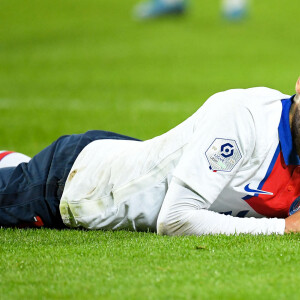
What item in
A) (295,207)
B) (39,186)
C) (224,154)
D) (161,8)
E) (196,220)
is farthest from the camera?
(161,8)

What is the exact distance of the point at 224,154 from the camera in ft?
12.9

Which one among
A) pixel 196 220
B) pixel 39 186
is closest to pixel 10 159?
pixel 39 186

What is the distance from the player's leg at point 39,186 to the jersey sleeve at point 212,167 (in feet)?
2.67

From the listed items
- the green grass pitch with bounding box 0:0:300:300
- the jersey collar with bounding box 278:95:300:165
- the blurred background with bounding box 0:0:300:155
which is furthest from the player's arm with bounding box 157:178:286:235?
the blurred background with bounding box 0:0:300:155

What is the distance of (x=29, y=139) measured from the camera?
9820mm

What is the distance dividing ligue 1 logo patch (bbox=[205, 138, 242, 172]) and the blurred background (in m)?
5.24

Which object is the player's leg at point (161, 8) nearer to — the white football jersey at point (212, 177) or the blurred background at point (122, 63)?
the blurred background at point (122, 63)

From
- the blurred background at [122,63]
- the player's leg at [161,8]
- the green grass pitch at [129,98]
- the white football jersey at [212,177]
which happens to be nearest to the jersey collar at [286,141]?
the white football jersey at [212,177]

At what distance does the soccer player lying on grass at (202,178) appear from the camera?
3951mm

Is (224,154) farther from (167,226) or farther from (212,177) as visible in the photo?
(167,226)

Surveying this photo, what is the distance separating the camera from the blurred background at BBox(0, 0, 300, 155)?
11531 mm

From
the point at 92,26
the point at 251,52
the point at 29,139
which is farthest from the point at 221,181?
the point at 92,26

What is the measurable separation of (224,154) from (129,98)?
10008 millimetres

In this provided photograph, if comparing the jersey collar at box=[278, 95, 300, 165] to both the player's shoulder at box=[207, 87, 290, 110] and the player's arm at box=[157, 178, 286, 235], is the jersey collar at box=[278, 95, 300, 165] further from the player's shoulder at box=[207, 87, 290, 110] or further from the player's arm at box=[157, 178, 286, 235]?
the player's arm at box=[157, 178, 286, 235]
